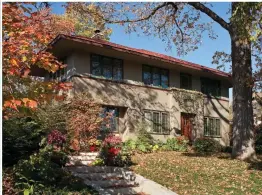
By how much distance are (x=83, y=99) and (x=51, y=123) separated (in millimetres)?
2035

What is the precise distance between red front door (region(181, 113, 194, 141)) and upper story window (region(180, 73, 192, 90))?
1.80m

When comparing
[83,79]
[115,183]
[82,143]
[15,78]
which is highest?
[83,79]

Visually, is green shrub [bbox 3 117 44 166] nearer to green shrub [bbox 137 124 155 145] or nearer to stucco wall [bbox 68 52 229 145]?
stucco wall [bbox 68 52 229 145]

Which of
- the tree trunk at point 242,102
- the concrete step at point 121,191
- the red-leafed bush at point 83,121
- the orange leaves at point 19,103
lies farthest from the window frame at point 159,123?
the orange leaves at point 19,103

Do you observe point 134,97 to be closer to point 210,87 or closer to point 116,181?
point 210,87

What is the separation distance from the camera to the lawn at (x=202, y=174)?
10.7 metres

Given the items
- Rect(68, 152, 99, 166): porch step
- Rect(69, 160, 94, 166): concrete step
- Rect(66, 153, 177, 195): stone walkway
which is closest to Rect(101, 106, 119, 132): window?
Rect(68, 152, 99, 166): porch step

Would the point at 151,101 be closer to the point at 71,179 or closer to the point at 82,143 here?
the point at 82,143

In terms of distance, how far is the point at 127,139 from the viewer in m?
19.4

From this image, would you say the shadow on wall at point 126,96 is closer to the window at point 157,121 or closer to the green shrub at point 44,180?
the window at point 157,121

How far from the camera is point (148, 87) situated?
2094 centimetres

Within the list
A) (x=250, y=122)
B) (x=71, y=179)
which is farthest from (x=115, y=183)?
(x=250, y=122)

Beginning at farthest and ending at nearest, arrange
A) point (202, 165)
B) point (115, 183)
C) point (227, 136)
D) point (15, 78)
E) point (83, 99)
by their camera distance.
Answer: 1. point (227, 136)
2. point (83, 99)
3. point (202, 165)
4. point (115, 183)
5. point (15, 78)

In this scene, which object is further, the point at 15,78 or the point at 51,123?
the point at 51,123
